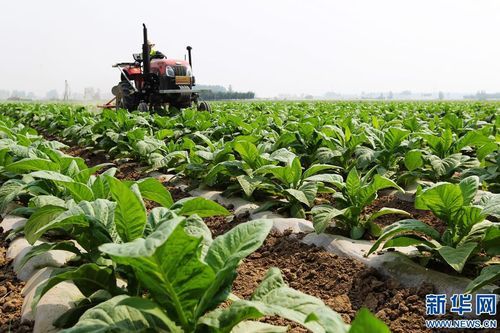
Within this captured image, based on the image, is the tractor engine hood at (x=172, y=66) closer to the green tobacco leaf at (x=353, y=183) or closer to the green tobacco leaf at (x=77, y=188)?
the green tobacco leaf at (x=353, y=183)

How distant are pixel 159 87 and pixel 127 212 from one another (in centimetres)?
1073

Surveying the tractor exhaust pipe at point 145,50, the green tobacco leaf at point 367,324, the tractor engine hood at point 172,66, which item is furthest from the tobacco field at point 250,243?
the tractor engine hood at point 172,66

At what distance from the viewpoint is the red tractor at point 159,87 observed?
39.8ft

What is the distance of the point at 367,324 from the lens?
44.7 inches

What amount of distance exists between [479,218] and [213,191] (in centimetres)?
258

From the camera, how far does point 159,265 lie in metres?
1.49

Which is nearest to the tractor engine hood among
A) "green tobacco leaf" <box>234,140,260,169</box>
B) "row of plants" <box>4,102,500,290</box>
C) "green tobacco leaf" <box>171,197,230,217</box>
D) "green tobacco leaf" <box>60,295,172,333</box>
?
"row of plants" <box>4,102,500,290</box>

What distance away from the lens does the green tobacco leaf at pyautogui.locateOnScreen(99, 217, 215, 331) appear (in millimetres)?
1444

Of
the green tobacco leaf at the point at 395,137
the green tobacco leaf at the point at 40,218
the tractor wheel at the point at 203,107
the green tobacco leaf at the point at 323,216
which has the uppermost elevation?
the tractor wheel at the point at 203,107

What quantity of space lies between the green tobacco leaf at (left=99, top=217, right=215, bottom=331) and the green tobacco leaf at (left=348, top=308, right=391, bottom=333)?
512mm

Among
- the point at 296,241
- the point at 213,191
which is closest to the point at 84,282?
the point at 296,241

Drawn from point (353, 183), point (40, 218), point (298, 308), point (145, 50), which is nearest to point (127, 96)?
point (145, 50)

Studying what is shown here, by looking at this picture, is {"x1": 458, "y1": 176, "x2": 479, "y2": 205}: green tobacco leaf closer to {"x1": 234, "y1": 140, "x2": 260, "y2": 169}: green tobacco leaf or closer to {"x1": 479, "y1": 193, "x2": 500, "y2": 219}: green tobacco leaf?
{"x1": 479, "y1": 193, "x2": 500, "y2": 219}: green tobacco leaf

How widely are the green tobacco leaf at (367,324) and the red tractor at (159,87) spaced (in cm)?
1100
